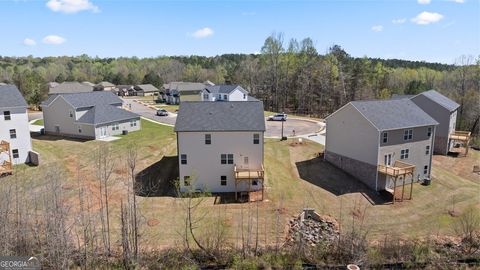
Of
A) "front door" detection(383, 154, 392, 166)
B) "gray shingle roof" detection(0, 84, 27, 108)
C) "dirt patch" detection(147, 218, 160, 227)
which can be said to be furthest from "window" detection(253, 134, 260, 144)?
"gray shingle roof" detection(0, 84, 27, 108)

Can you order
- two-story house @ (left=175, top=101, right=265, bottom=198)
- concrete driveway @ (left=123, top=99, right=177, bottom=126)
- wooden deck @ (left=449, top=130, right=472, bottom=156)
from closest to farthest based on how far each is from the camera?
1. two-story house @ (left=175, top=101, right=265, bottom=198)
2. wooden deck @ (left=449, top=130, right=472, bottom=156)
3. concrete driveway @ (left=123, top=99, right=177, bottom=126)

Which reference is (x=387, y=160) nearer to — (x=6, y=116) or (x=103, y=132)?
(x=103, y=132)

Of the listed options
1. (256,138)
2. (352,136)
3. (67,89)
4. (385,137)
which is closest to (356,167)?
(352,136)

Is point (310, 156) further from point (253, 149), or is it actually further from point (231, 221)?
point (231, 221)

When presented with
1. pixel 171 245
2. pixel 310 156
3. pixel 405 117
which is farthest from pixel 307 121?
pixel 171 245

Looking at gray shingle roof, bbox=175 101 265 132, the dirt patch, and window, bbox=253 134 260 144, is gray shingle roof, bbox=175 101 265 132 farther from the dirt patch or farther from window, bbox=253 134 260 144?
the dirt patch

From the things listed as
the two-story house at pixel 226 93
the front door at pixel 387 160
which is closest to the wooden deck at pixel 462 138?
the front door at pixel 387 160
